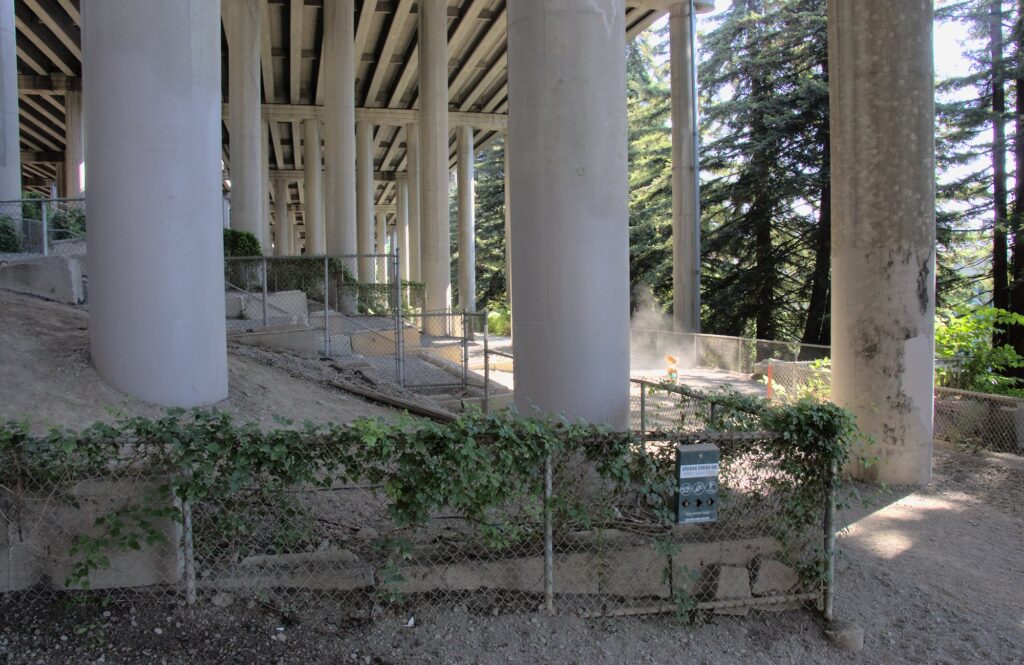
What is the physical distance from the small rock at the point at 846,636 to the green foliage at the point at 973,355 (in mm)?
7801

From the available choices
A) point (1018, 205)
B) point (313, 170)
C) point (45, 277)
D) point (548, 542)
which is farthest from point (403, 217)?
point (548, 542)

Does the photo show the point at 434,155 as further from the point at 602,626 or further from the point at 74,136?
the point at 602,626

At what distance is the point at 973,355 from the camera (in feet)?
38.7

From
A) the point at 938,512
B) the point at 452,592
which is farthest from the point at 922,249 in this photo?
the point at 452,592

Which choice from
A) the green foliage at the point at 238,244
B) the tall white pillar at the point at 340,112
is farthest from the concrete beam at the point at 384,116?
the green foliage at the point at 238,244

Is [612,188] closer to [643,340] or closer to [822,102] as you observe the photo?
[643,340]

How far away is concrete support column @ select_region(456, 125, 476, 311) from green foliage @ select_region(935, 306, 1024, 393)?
27930 mm

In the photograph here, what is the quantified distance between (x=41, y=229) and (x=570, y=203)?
46.4 feet

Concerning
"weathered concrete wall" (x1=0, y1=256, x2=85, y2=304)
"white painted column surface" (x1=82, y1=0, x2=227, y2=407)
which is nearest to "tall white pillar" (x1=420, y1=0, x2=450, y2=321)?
"weathered concrete wall" (x1=0, y1=256, x2=85, y2=304)

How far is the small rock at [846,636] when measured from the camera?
5.19 metres

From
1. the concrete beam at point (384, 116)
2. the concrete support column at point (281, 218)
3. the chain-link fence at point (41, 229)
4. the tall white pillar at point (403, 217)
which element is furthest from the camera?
the concrete support column at point (281, 218)

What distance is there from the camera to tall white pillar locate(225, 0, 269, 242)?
77.6 ft

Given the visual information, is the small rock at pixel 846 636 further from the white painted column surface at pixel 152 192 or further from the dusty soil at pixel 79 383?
the white painted column surface at pixel 152 192

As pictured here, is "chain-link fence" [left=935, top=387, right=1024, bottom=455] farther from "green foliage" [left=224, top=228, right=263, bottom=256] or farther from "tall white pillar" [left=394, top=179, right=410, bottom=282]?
"tall white pillar" [left=394, top=179, right=410, bottom=282]
